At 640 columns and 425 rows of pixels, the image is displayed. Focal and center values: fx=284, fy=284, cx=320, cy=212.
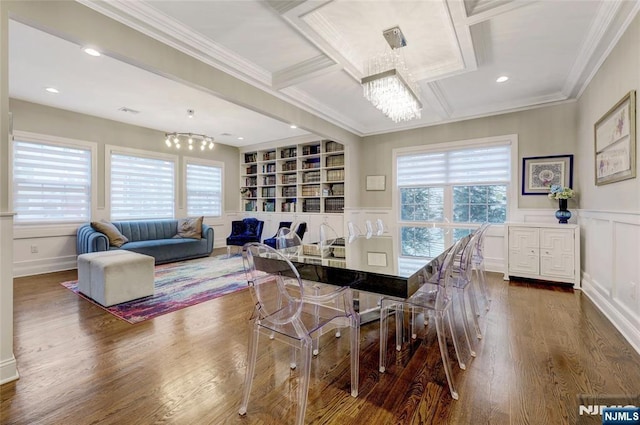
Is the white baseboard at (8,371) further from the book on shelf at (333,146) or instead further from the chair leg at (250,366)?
the book on shelf at (333,146)

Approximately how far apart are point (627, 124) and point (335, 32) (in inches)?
102

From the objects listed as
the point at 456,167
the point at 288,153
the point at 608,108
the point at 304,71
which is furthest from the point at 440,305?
the point at 288,153

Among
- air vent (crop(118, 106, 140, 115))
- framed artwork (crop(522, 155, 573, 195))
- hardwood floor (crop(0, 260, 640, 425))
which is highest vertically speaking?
air vent (crop(118, 106, 140, 115))

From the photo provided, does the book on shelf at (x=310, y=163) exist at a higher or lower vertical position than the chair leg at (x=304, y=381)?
higher

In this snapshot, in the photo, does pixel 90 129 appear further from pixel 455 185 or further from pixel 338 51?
pixel 455 185

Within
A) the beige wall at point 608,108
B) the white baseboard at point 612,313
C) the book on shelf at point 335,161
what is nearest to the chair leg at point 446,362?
the white baseboard at point 612,313

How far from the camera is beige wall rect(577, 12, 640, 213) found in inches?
89.1

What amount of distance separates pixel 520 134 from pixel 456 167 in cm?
100

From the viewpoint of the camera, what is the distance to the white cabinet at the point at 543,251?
3684 millimetres

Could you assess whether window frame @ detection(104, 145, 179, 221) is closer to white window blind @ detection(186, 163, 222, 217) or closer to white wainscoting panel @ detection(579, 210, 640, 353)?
white window blind @ detection(186, 163, 222, 217)

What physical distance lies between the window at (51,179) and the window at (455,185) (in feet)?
17.9

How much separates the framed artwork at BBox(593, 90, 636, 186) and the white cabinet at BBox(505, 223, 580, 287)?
2.95 ft

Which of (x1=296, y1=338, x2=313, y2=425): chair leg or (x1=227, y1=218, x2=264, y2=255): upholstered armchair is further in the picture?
(x1=227, y1=218, x2=264, y2=255): upholstered armchair

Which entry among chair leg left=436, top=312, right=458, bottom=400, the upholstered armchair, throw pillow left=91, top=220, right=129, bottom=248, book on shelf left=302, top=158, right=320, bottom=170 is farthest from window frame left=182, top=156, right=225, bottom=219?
chair leg left=436, top=312, right=458, bottom=400
